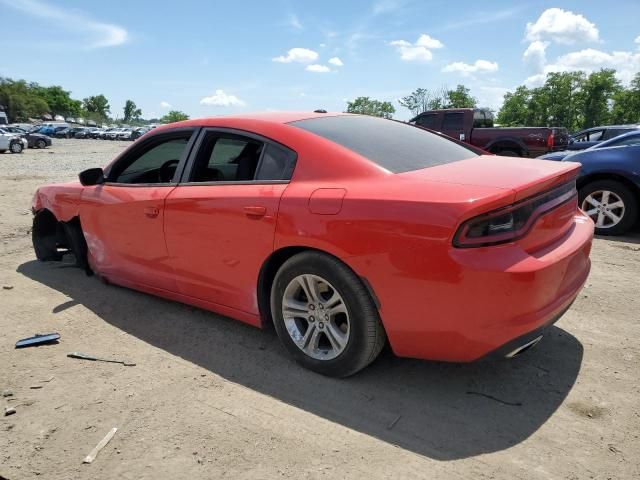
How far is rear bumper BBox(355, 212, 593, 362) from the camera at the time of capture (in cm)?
232

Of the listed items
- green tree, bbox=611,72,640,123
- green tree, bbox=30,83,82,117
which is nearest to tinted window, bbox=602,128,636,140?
green tree, bbox=611,72,640,123

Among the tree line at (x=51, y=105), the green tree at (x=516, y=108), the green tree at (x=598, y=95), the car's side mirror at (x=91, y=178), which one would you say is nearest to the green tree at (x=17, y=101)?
the tree line at (x=51, y=105)

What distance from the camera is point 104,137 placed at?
221ft

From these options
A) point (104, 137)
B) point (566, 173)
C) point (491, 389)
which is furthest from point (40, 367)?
point (104, 137)

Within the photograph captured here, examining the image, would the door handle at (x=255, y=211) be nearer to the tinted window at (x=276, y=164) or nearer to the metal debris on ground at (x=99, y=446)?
the tinted window at (x=276, y=164)

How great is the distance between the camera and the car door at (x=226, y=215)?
121 inches

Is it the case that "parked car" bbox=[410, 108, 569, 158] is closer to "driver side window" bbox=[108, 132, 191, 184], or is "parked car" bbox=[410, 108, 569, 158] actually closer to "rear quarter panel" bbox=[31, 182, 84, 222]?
"driver side window" bbox=[108, 132, 191, 184]

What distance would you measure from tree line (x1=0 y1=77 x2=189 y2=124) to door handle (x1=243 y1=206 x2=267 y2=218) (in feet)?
251

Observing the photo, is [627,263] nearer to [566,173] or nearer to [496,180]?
[566,173]

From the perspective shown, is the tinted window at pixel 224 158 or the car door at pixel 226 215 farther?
the tinted window at pixel 224 158

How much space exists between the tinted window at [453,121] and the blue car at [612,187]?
9.10m

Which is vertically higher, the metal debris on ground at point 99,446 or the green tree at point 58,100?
the green tree at point 58,100

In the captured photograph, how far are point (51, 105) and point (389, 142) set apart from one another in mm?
136187

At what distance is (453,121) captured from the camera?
622 inches
